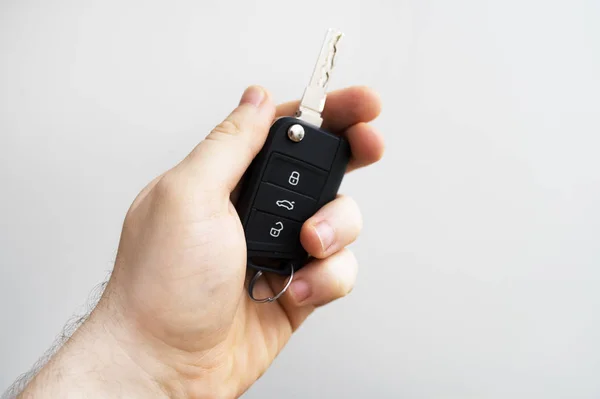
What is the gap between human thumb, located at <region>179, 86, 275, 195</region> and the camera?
0.87 metres

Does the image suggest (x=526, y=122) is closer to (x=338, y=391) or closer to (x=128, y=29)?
(x=338, y=391)

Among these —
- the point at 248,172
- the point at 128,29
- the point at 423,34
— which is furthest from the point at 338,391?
the point at 128,29

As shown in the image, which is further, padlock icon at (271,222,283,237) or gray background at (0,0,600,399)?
gray background at (0,0,600,399)

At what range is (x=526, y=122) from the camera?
1.32m

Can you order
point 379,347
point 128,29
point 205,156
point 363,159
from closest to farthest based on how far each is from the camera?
point 205,156 < point 363,159 < point 128,29 < point 379,347

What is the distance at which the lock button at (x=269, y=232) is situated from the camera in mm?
915

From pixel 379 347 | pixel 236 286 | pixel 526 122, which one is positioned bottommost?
pixel 379 347

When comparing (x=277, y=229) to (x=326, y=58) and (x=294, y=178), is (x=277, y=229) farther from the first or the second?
(x=326, y=58)

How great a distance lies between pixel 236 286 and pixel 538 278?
0.86 metres

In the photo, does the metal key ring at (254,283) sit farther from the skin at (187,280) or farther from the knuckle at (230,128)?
the knuckle at (230,128)

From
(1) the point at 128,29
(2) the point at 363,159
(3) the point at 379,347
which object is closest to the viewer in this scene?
(2) the point at 363,159

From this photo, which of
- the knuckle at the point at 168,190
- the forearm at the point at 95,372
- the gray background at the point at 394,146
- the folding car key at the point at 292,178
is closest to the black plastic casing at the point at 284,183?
the folding car key at the point at 292,178

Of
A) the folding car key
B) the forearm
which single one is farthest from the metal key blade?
the forearm

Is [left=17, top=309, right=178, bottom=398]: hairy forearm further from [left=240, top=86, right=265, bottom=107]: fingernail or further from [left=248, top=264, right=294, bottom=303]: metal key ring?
[left=240, top=86, right=265, bottom=107]: fingernail
